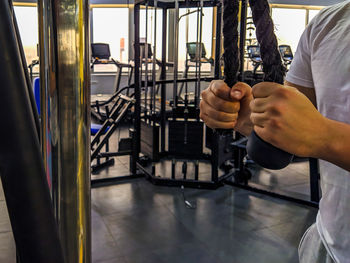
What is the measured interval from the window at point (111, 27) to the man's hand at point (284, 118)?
8.95 meters

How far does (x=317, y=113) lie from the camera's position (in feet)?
1.73

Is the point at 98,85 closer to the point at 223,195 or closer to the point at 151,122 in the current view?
the point at 151,122

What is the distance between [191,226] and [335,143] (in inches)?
105

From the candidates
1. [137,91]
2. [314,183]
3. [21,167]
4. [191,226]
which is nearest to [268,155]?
[21,167]

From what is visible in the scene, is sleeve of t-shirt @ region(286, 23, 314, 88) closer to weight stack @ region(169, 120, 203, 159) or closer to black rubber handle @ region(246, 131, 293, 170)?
black rubber handle @ region(246, 131, 293, 170)

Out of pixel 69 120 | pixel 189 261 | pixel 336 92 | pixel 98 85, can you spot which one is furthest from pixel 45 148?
pixel 98 85

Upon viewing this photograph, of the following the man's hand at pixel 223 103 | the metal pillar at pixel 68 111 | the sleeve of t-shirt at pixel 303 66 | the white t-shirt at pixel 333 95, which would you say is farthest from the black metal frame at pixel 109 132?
the metal pillar at pixel 68 111

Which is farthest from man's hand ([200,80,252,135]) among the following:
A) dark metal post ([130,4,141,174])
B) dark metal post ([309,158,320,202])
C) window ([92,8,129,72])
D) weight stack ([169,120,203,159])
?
window ([92,8,129,72])

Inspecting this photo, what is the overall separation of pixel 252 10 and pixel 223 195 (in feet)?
11.6

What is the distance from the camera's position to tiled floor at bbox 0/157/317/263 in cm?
267

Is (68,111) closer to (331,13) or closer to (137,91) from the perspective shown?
(331,13)

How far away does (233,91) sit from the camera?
0.56 meters

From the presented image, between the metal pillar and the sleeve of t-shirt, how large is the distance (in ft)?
2.76

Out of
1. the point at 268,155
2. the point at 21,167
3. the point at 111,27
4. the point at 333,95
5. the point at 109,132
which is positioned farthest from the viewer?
the point at 111,27
